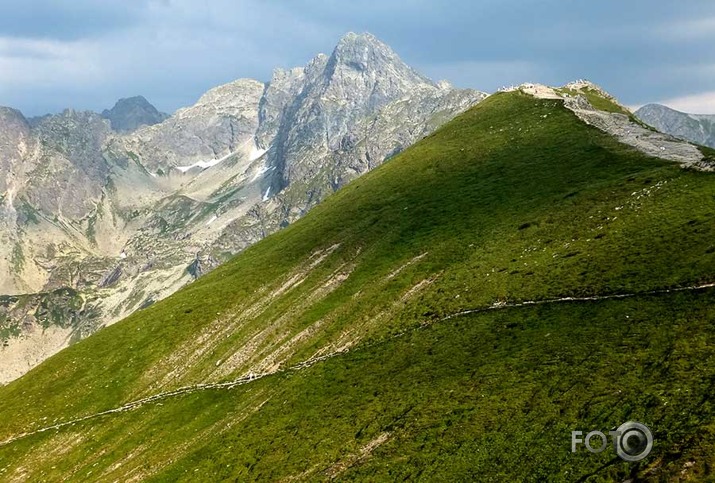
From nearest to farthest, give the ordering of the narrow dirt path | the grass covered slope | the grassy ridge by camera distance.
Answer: the grassy ridge
the grass covered slope
the narrow dirt path

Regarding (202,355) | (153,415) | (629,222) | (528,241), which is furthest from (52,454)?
(629,222)

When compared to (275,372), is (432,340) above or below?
above

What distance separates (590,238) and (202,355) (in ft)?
205

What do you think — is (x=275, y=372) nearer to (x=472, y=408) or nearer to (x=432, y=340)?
(x=432, y=340)

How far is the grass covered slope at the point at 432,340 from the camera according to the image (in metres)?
44.5

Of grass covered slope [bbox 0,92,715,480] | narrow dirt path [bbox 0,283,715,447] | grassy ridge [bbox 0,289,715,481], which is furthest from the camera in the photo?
narrow dirt path [bbox 0,283,715,447]

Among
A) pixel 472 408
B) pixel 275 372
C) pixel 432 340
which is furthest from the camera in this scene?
pixel 275 372

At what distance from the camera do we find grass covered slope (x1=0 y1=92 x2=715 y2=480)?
4447cm

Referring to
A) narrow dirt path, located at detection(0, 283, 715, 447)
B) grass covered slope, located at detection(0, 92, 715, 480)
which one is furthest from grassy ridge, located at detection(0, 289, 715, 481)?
narrow dirt path, located at detection(0, 283, 715, 447)

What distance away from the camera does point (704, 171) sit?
77500 millimetres

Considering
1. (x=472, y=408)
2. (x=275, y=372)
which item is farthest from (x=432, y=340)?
(x=275, y=372)

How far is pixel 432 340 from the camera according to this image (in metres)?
65.5

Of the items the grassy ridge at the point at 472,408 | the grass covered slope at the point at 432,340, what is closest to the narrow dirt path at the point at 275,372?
the grass covered slope at the point at 432,340

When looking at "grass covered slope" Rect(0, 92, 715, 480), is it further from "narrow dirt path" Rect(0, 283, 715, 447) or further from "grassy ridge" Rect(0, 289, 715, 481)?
"narrow dirt path" Rect(0, 283, 715, 447)
